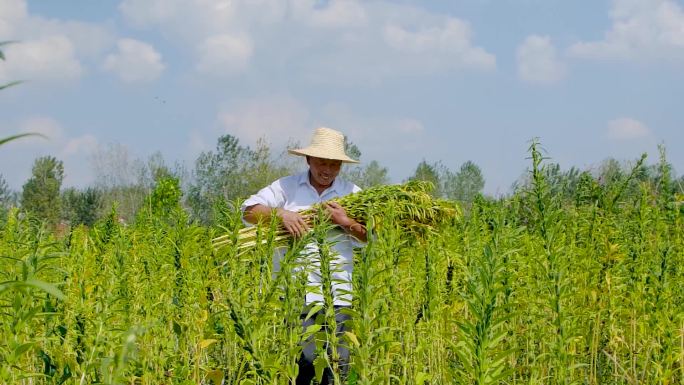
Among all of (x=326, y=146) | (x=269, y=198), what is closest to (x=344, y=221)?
(x=269, y=198)

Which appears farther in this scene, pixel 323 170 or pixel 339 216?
pixel 323 170

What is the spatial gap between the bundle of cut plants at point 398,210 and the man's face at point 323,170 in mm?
397

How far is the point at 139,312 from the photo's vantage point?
3.46m

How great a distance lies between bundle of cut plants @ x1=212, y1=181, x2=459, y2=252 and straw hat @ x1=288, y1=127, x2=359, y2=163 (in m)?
0.40

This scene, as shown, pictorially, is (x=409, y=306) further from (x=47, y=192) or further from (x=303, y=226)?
(x=47, y=192)

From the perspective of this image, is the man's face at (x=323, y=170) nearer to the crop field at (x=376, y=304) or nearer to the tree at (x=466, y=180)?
the crop field at (x=376, y=304)

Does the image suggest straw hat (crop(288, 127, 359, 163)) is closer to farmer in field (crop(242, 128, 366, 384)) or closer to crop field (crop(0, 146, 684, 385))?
farmer in field (crop(242, 128, 366, 384))

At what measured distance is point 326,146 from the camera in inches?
190

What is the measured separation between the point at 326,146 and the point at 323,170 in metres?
0.16

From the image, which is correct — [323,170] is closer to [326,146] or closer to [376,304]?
[326,146]

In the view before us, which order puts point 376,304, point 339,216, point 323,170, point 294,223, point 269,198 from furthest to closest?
point 323,170 < point 269,198 < point 339,216 < point 294,223 < point 376,304

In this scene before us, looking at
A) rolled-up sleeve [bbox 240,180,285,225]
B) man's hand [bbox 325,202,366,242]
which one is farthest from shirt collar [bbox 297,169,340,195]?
man's hand [bbox 325,202,366,242]

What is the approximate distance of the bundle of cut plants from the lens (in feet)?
13.8

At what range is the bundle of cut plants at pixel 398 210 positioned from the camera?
4.21 metres
